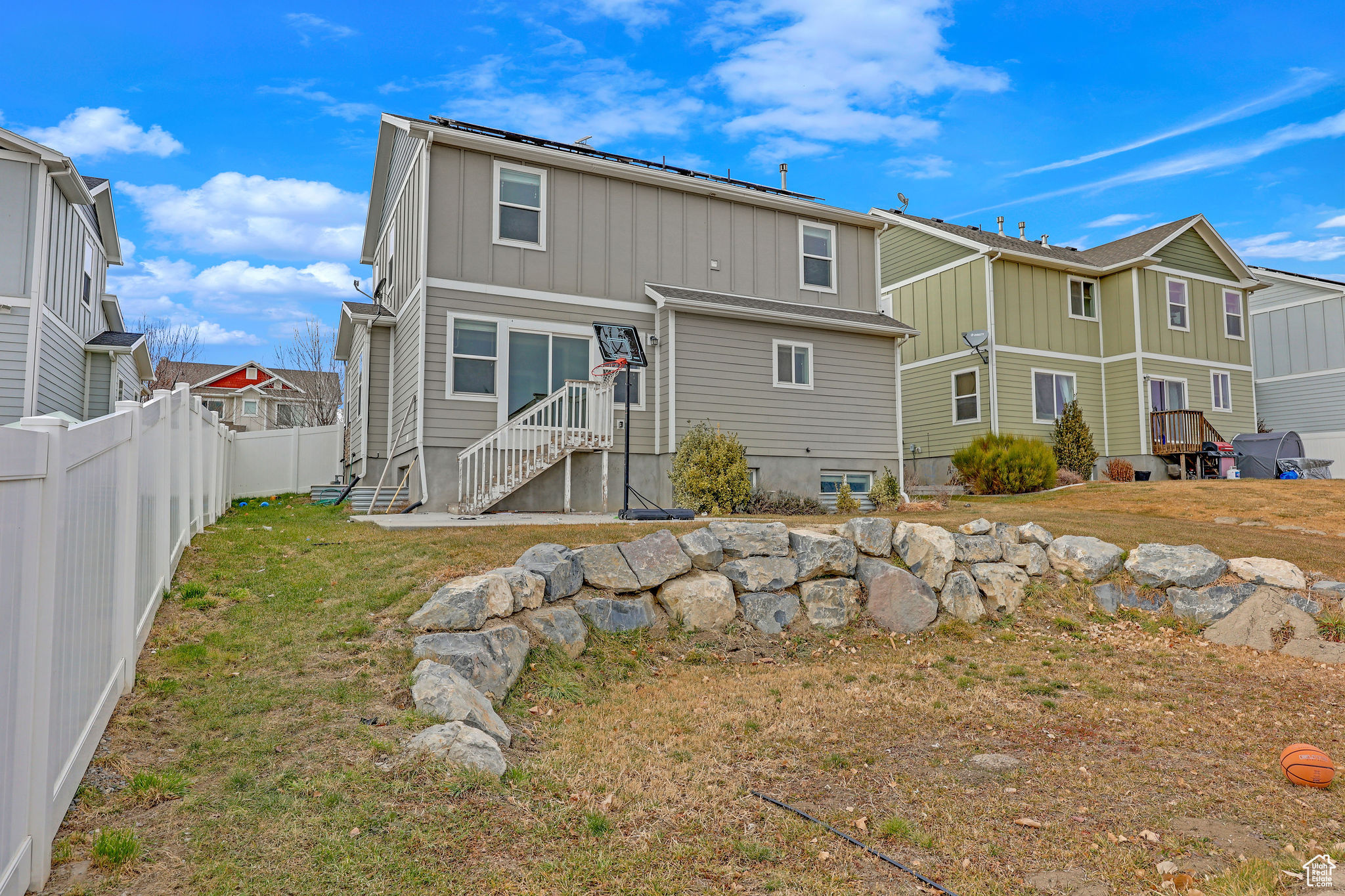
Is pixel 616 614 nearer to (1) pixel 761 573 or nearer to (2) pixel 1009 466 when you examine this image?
(1) pixel 761 573

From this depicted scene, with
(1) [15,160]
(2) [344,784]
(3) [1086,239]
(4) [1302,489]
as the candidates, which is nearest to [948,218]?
(3) [1086,239]

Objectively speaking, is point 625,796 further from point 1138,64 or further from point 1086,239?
point 1086,239

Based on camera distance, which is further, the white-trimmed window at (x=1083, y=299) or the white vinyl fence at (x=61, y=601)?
the white-trimmed window at (x=1083, y=299)

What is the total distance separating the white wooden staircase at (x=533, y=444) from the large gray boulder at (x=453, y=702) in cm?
672

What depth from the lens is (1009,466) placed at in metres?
16.3

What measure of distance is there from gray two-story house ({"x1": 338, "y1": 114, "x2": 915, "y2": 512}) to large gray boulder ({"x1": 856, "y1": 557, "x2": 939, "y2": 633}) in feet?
18.3

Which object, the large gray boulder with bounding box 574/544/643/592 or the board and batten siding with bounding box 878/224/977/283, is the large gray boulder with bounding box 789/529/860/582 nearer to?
the large gray boulder with bounding box 574/544/643/592

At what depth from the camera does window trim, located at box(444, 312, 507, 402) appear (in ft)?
39.1

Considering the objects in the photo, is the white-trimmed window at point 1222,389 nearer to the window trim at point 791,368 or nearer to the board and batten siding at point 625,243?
the board and batten siding at point 625,243

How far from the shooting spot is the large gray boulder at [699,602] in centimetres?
657

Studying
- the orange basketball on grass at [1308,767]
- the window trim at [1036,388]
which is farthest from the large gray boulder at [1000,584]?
the window trim at [1036,388]

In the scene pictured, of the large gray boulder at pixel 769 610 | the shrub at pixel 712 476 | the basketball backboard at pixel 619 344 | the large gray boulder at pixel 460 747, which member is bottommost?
the large gray boulder at pixel 460 747

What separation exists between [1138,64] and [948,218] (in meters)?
8.58

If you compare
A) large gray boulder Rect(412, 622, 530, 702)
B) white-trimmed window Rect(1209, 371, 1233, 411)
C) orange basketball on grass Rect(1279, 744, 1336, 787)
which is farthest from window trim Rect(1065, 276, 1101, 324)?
large gray boulder Rect(412, 622, 530, 702)
